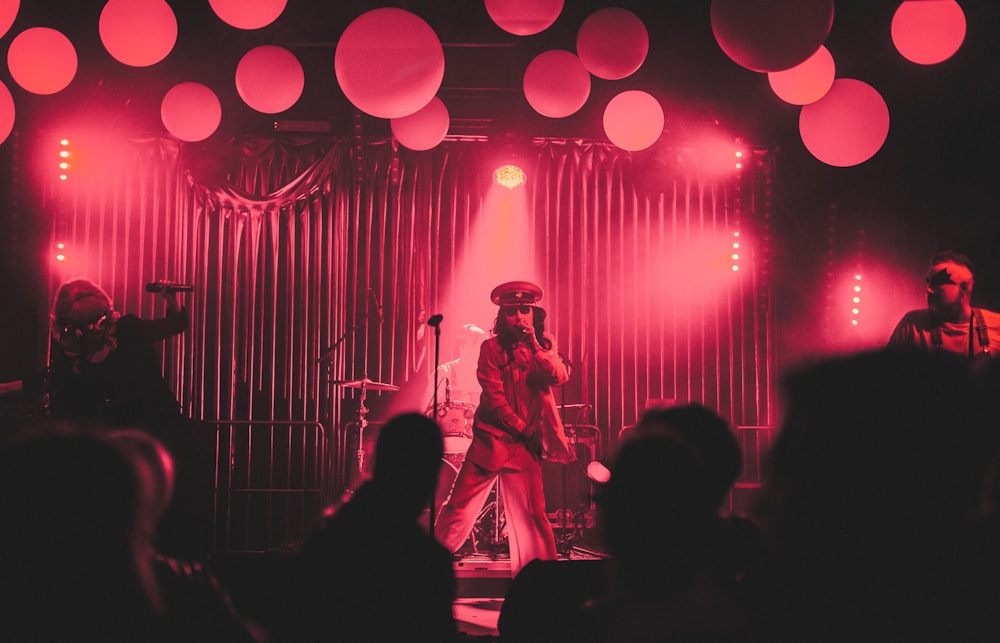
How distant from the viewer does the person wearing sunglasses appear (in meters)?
4.92

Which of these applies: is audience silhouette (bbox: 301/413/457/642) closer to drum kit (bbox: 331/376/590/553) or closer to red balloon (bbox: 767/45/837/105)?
red balloon (bbox: 767/45/837/105)

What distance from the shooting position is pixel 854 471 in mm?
1176

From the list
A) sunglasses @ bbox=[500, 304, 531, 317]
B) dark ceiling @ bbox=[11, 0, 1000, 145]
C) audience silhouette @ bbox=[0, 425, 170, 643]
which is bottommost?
audience silhouette @ bbox=[0, 425, 170, 643]

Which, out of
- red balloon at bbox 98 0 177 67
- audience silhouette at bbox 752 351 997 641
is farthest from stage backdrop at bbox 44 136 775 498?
audience silhouette at bbox 752 351 997 641

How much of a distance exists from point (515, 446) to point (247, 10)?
123 inches

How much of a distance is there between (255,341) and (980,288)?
6.59 meters

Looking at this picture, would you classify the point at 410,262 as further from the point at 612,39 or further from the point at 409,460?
the point at 409,460

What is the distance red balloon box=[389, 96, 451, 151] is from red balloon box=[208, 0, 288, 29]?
2231mm

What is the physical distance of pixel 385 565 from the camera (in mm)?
1728

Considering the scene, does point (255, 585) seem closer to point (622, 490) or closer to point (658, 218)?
point (622, 490)

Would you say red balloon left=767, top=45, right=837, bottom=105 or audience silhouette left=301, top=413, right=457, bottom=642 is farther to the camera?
red balloon left=767, top=45, right=837, bottom=105

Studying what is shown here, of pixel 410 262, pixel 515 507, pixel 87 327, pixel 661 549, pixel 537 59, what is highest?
pixel 537 59

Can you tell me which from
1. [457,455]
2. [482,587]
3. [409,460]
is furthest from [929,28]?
[457,455]

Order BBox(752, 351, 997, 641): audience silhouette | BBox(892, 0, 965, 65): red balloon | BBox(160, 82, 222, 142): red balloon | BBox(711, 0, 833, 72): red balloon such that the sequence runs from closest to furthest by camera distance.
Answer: BBox(752, 351, 997, 641): audience silhouette
BBox(711, 0, 833, 72): red balloon
BBox(892, 0, 965, 65): red balloon
BBox(160, 82, 222, 142): red balloon
